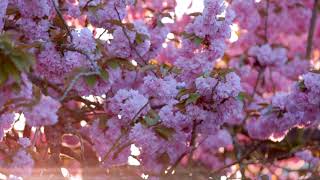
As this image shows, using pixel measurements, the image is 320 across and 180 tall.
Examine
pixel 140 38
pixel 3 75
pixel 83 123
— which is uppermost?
pixel 140 38

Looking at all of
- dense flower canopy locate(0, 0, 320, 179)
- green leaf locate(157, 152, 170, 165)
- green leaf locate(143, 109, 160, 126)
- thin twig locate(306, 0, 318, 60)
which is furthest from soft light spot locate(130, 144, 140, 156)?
thin twig locate(306, 0, 318, 60)

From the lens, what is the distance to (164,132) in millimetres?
2877

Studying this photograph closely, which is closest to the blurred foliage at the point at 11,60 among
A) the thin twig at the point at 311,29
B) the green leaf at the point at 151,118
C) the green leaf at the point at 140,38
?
the green leaf at the point at 151,118

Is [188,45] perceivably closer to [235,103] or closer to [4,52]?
[235,103]

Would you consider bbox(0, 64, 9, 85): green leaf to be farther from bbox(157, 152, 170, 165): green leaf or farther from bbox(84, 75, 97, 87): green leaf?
bbox(157, 152, 170, 165): green leaf

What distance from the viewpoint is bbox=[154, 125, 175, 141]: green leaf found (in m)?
2.88

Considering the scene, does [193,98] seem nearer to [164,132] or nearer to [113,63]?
[164,132]

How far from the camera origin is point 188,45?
3.32 meters

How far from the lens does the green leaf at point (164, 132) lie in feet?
9.45

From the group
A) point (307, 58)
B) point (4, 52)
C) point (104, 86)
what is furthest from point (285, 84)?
point (4, 52)

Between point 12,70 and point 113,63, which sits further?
point 113,63

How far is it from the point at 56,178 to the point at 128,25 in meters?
0.82

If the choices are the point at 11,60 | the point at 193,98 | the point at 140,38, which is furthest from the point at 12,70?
the point at 140,38

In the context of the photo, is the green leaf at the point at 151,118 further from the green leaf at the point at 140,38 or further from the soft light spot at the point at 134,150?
the green leaf at the point at 140,38
